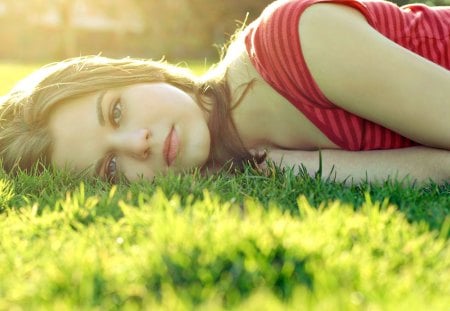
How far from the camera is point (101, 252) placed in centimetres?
189

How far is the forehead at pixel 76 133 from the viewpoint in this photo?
3250 mm

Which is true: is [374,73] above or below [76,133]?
above

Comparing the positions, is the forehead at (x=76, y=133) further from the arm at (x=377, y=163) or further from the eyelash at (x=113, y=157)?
the arm at (x=377, y=163)

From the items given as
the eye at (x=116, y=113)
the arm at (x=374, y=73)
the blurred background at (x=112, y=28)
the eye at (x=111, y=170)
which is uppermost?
the arm at (x=374, y=73)

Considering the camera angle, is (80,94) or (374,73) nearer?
(374,73)

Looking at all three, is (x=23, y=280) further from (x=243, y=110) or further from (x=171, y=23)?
(x=171, y=23)

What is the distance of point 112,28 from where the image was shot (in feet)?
87.2

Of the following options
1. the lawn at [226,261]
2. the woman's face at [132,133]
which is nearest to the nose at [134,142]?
the woman's face at [132,133]

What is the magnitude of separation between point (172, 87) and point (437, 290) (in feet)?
6.50

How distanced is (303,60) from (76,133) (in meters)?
1.01

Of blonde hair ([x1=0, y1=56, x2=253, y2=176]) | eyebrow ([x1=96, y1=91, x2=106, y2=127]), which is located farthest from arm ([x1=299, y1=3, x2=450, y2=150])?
eyebrow ([x1=96, y1=91, x2=106, y2=127])

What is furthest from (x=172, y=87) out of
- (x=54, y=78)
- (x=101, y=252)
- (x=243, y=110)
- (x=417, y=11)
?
(x=101, y=252)

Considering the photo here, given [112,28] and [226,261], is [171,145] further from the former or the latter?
[112,28]

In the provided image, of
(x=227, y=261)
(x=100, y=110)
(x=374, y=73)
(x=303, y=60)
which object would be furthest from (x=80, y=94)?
(x=227, y=261)
